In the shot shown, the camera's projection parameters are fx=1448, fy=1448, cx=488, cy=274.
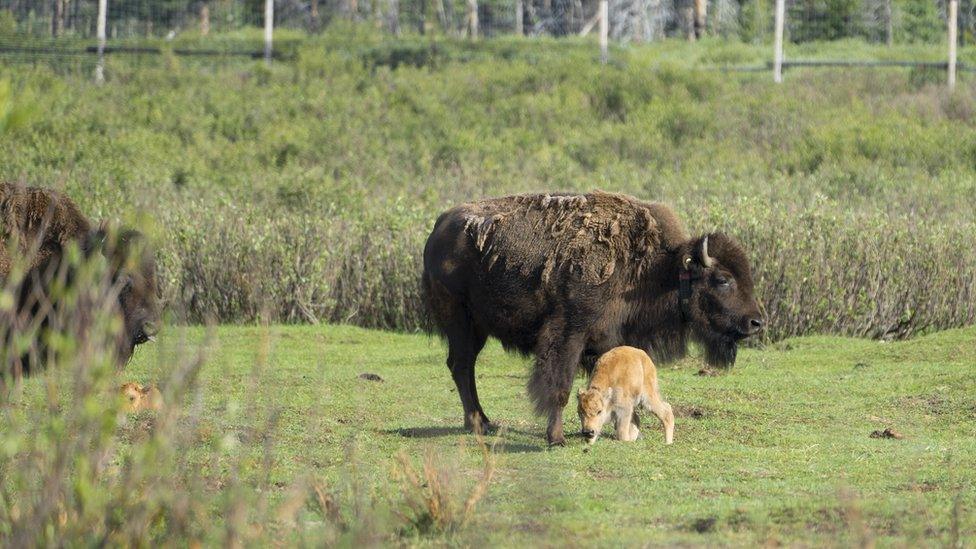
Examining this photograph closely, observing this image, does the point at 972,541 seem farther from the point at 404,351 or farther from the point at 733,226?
the point at 733,226

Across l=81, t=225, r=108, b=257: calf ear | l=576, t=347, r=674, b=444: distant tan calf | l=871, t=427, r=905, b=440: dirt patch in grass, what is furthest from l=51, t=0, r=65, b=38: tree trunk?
l=871, t=427, r=905, b=440: dirt patch in grass

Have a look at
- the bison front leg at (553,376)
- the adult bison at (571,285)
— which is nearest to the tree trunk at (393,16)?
the adult bison at (571,285)

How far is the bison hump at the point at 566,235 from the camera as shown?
1134cm

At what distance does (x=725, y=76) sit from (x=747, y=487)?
29.7 m

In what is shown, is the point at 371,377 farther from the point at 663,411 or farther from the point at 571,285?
the point at 663,411

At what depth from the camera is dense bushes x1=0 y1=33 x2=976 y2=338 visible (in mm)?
19812

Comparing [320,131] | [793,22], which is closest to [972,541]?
[320,131]

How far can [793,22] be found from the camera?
144 feet

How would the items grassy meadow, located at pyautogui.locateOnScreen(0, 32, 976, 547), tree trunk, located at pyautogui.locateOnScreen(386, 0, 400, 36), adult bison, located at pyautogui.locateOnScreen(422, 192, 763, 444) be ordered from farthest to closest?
tree trunk, located at pyautogui.locateOnScreen(386, 0, 400, 36), adult bison, located at pyautogui.locateOnScreen(422, 192, 763, 444), grassy meadow, located at pyautogui.locateOnScreen(0, 32, 976, 547)

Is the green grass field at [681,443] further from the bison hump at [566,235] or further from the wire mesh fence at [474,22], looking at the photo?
the wire mesh fence at [474,22]

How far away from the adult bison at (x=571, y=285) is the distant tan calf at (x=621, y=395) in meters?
0.35

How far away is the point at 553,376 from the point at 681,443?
43.9 inches

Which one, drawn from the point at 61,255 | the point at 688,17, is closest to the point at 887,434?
the point at 61,255

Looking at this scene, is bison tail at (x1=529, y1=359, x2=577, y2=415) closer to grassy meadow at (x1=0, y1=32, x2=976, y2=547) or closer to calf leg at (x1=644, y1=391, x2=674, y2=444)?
grassy meadow at (x1=0, y1=32, x2=976, y2=547)
